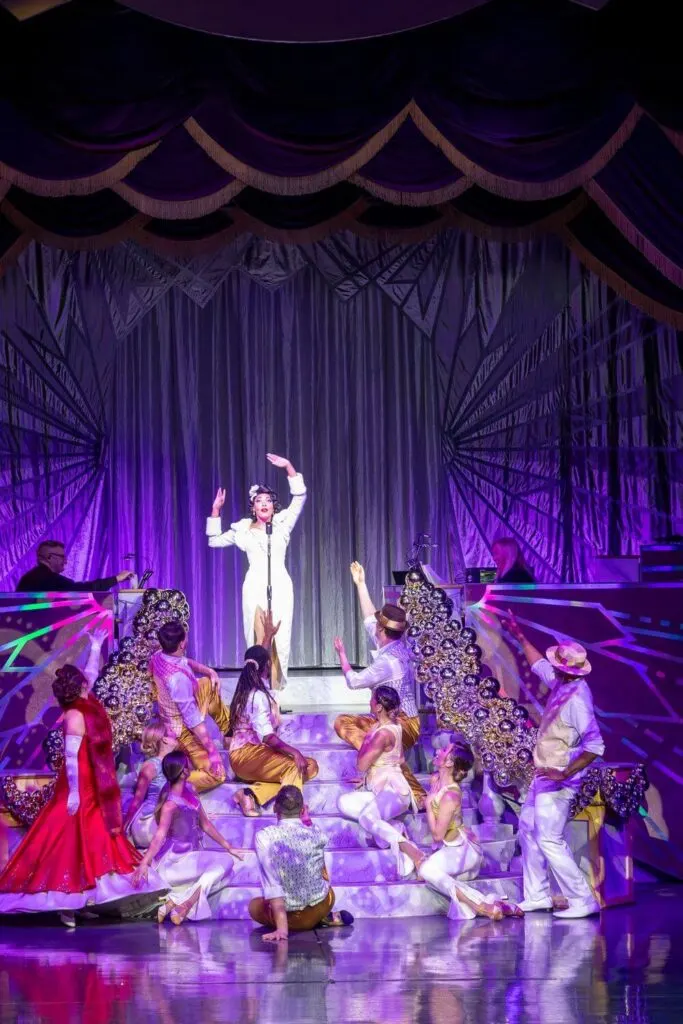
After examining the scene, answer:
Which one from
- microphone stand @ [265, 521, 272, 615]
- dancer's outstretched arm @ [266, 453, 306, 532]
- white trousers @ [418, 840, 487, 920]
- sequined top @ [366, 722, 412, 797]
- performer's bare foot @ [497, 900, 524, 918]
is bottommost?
performer's bare foot @ [497, 900, 524, 918]

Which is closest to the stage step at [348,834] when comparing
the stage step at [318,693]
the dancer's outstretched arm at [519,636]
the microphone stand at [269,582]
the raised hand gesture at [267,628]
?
the dancer's outstretched arm at [519,636]

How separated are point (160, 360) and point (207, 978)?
754 cm

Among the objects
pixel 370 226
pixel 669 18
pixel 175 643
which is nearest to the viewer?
pixel 175 643

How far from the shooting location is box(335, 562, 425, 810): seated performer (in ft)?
27.0

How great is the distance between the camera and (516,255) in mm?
12062

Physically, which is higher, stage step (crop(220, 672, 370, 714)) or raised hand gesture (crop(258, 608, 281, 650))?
raised hand gesture (crop(258, 608, 281, 650))

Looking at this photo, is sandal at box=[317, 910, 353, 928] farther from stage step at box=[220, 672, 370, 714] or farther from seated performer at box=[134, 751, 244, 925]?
stage step at box=[220, 672, 370, 714]

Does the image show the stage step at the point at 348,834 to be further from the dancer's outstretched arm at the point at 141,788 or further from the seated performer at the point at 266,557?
the seated performer at the point at 266,557

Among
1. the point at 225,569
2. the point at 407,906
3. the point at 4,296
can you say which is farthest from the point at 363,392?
the point at 407,906

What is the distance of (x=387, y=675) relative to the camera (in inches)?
327

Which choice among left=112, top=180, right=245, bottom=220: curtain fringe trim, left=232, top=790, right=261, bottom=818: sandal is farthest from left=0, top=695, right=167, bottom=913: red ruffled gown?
left=112, top=180, right=245, bottom=220: curtain fringe trim

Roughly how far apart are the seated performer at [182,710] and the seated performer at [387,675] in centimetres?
89

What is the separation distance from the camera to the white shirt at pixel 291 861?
21.0ft

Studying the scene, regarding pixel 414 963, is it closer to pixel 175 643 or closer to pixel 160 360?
pixel 175 643
